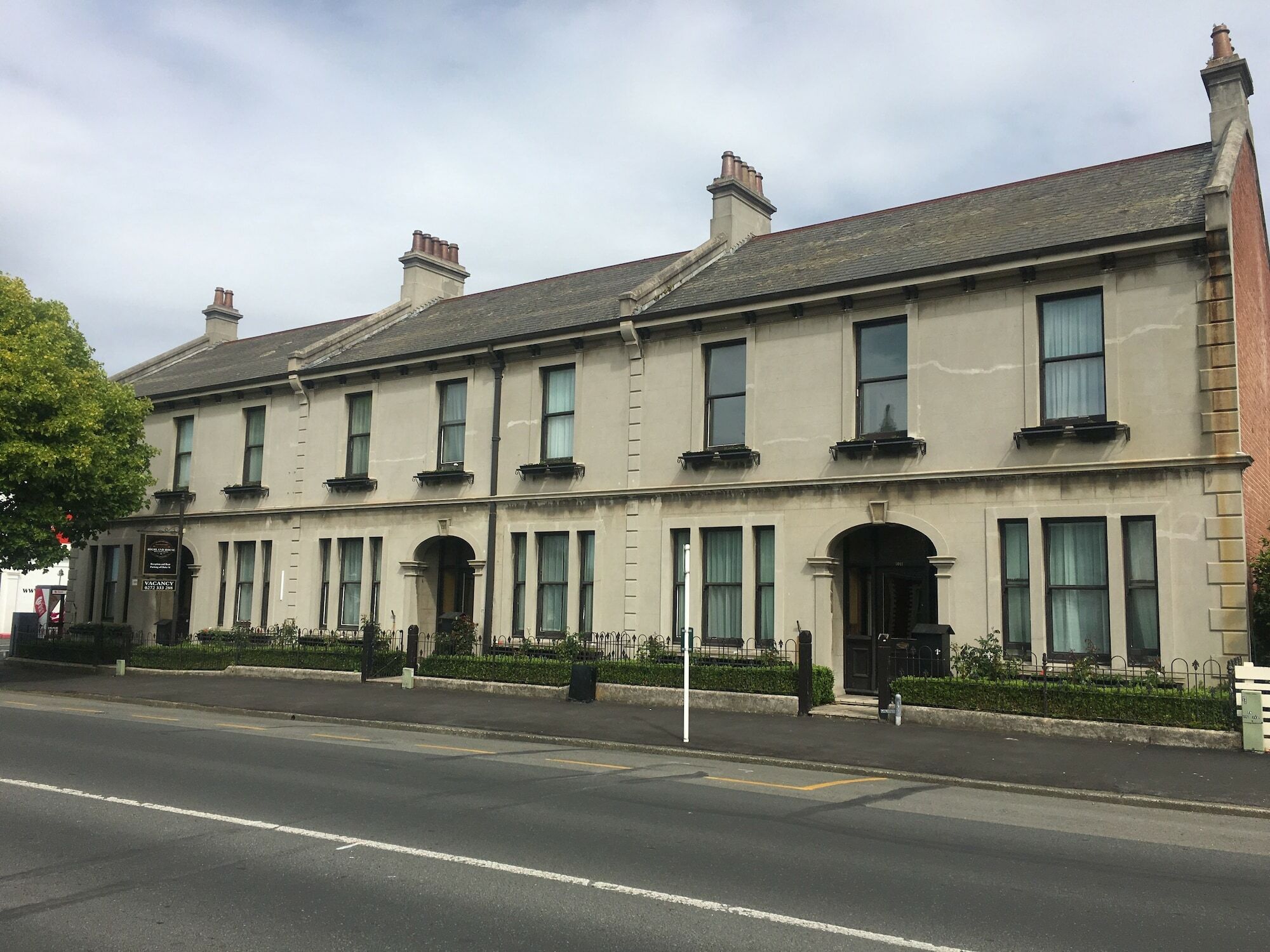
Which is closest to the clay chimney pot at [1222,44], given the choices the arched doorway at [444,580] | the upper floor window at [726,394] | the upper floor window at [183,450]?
the upper floor window at [726,394]

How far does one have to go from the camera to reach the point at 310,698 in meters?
20.6

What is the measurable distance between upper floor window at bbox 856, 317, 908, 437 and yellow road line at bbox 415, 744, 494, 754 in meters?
9.65

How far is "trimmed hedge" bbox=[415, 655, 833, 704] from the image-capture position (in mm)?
18234

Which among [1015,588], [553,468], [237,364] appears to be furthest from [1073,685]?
[237,364]

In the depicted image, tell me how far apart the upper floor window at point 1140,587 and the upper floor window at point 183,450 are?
26177mm

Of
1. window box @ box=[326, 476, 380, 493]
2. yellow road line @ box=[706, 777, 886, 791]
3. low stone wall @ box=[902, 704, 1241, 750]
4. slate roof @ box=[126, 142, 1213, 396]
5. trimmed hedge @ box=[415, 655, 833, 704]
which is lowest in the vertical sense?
yellow road line @ box=[706, 777, 886, 791]

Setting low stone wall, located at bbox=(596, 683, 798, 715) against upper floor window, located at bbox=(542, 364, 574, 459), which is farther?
upper floor window, located at bbox=(542, 364, 574, 459)

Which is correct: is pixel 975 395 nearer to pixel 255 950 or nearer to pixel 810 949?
pixel 810 949

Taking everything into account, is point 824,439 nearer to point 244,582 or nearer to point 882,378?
point 882,378

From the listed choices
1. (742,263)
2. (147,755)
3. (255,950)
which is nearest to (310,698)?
(147,755)

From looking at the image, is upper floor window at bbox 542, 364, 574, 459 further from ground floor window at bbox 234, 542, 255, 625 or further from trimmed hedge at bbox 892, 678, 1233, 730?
ground floor window at bbox 234, 542, 255, 625

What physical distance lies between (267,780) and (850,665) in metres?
12.2

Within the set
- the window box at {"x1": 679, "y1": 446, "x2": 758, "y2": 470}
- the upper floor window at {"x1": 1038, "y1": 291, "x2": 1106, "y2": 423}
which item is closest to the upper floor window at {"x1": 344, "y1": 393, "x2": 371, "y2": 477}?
the window box at {"x1": 679, "y1": 446, "x2": 758, "y2": 470}

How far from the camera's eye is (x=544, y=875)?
707 centimetres
